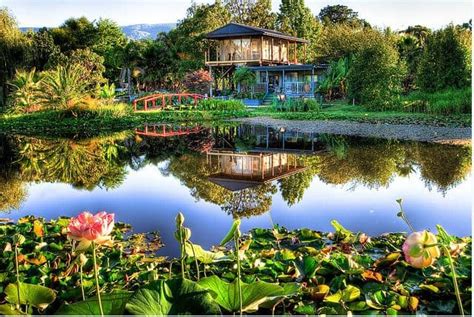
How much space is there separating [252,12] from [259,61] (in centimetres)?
1223

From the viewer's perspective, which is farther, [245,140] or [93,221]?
[245,140]

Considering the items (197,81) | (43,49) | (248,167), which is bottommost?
(248,167)

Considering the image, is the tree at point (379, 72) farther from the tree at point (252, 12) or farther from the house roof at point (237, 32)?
the tree at point (252, 12)

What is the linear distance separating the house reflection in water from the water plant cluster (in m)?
2.92

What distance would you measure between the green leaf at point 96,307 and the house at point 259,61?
23428mm

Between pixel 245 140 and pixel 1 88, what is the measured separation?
592 inches

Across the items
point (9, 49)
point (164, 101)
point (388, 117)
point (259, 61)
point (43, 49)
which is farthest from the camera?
point (259, 61)

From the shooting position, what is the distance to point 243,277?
8.42 feet

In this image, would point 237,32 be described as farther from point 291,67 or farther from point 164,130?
point 164,130

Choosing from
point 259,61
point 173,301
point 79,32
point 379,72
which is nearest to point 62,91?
point 379,72

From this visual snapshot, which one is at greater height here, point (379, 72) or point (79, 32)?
point (79, 32)

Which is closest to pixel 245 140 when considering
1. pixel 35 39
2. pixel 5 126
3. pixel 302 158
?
pixel 302 158

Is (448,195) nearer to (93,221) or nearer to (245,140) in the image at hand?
(93,221)

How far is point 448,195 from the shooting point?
5.41 metres
